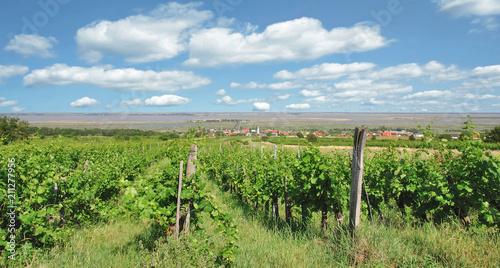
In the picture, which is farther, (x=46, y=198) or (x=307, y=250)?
(x=46, y=198)

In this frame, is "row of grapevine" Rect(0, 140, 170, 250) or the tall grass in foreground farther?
"row of grapevine" Rect(0, 140, 170, 250)

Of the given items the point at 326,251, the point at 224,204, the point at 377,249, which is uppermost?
the point at 224,204

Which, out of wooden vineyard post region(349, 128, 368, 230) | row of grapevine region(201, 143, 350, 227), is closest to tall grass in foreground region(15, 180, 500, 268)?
wooden vineyard post region(349, 128, 368, 230)

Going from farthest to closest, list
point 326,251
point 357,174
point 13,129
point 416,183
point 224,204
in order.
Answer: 1. point 13,129
2. point 416,183
3. point 224,204
4. point 326,251
5. point 357,174

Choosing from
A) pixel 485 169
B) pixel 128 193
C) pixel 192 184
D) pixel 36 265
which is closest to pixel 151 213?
pixel 128 193

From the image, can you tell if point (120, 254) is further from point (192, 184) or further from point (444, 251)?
point (444, 251)

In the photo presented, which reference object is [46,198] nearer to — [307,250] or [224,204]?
[224,204]

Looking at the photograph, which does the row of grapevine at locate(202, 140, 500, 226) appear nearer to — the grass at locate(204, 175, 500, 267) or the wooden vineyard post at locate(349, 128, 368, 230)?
the grass at locate(204, 175, 500, 267)

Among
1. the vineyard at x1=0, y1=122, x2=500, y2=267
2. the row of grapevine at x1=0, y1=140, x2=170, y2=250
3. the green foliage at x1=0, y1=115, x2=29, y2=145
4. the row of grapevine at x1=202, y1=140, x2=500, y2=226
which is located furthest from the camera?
the green foliage at x1=0, y1=115, x2=29, y2=145

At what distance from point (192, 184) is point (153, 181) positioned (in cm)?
63

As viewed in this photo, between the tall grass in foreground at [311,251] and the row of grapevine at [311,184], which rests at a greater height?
the row of grapevine at [311,184]

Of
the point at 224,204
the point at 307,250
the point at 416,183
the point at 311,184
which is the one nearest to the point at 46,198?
the point at 224,204

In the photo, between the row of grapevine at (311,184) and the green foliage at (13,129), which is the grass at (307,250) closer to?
the row of grapevine at (311,184)

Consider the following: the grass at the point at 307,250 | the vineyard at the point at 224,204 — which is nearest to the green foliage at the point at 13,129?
the vineyard at the point at 224,204
